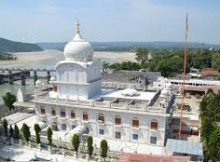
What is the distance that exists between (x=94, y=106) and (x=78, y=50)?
7446 mm

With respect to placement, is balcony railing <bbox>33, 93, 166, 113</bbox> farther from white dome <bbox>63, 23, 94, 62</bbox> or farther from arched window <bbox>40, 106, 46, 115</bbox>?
white dome <bbox>63, 23, 94, 62</bbox>

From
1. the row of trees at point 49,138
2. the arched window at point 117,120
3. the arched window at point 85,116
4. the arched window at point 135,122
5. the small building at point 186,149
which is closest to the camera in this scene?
the small building at point 186,149

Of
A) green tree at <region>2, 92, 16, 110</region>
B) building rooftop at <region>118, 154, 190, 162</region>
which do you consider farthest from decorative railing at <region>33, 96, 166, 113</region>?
green tree at <region>2, 92, 16, 110</region>

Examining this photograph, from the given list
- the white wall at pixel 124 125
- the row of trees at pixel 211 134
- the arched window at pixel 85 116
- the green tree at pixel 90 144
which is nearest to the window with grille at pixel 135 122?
the white wall at pixel 124 125

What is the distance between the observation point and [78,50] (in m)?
34.3

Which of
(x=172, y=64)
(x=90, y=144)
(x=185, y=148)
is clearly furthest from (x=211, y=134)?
(x=172, y=64)

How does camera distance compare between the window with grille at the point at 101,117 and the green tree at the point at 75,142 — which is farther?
the window with grille at the point at 101,117

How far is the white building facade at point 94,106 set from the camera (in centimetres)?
3036

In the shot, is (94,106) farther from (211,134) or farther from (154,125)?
(211,134)

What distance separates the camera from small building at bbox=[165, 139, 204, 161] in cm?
2505

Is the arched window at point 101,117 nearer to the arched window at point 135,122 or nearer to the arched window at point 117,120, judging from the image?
the arched window at point 117,120

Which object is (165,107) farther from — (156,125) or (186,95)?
(186,95)

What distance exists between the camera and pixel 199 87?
6066 centimetres

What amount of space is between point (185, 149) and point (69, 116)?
14.6 metres
